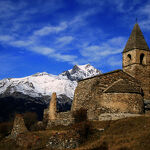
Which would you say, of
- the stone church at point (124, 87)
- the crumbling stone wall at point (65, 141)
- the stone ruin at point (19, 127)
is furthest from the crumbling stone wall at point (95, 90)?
the crumbling stone wall at point (65, 141)

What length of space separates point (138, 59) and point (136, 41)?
2972 mm

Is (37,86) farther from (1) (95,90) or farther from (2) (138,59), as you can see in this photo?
(1) (95,90)

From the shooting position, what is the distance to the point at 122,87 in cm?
3369

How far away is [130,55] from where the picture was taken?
42406 mm

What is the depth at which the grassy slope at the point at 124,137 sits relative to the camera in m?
17.7

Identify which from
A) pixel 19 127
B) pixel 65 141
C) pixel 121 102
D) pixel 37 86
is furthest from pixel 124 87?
pixel 37 86

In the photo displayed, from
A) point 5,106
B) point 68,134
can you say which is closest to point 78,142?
point 68,134

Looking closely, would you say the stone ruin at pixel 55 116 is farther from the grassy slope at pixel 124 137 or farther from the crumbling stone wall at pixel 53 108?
the grassy slope at pixel 124 137

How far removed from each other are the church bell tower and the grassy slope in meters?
16.5

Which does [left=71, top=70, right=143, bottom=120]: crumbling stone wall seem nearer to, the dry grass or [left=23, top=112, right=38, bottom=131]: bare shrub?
[left=23, top=112, right=38, bottom=131]: bare shrub

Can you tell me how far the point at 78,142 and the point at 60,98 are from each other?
442 feet

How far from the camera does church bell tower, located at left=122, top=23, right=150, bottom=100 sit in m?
40.6

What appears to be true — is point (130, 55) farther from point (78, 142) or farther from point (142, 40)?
point (78, 142)

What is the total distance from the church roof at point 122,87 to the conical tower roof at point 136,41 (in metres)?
8.44
